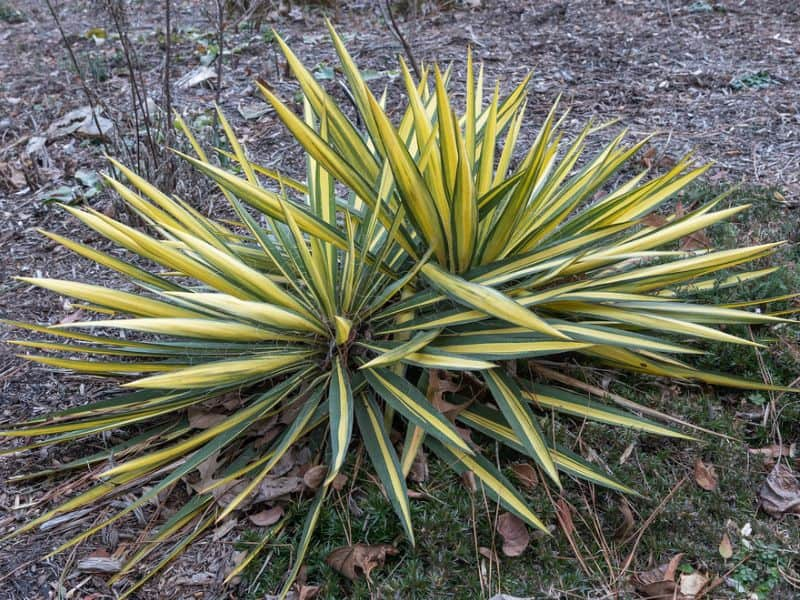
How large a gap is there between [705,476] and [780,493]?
0.67 feet

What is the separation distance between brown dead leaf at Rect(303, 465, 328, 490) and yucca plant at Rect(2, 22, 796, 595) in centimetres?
3

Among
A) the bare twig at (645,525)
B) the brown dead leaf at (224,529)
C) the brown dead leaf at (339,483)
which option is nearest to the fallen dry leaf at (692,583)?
the bare twig at (645,525)

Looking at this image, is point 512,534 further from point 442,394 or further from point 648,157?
point 648,157

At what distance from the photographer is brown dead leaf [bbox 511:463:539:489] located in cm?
201

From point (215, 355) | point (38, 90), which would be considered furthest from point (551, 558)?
point (38, 90)

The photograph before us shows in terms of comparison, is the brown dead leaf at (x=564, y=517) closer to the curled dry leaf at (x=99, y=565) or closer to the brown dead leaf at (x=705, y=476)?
the brown dead leaf at (x=705, y=476)

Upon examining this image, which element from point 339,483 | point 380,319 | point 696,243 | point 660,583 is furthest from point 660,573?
point 696,243

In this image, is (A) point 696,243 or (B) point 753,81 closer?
(A) point 696,243

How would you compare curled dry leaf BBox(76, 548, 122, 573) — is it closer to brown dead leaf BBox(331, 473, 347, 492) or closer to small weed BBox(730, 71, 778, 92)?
brown dead leaf BBox(331, 473, 347, 492)

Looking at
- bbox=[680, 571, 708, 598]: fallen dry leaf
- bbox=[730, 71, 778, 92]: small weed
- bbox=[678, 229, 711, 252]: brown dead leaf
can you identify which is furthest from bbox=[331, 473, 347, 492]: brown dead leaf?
bbox=[730, 71, 778, 92]: small weed

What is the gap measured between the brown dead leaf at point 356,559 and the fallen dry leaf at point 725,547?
87cm

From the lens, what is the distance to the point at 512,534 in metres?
1.90

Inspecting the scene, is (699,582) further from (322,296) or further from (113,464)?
(113,464)

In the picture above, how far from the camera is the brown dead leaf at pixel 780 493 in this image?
6.52 feet
